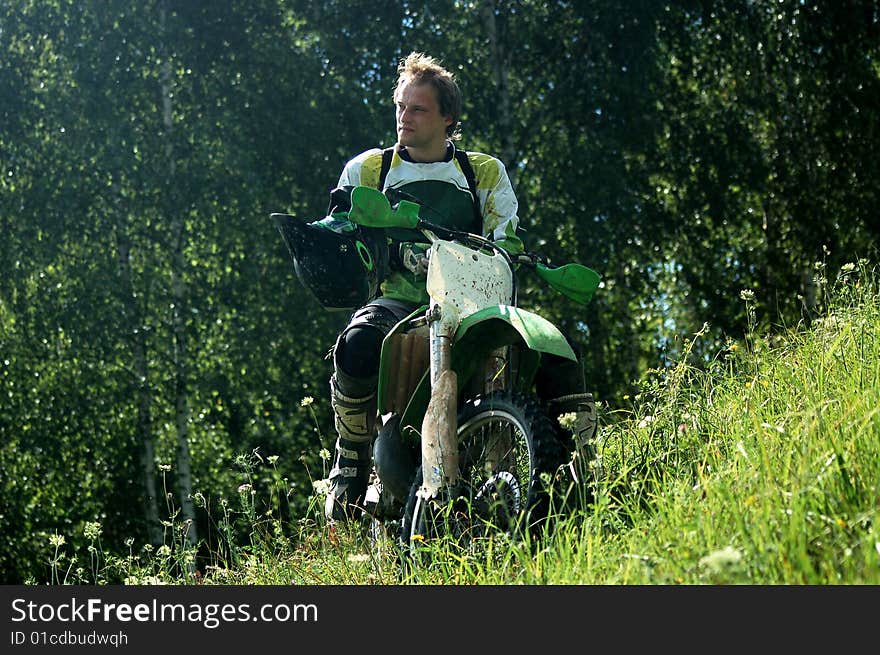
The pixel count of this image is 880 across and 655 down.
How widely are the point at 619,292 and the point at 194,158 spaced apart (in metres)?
4.75

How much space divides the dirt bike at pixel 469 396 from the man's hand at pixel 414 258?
0.07 m

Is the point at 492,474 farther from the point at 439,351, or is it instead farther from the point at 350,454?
the point at 350,454

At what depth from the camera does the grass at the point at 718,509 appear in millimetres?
2824

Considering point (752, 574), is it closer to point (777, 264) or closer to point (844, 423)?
point (844, 423)

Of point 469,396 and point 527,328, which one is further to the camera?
point 469,396

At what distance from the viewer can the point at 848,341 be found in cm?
463

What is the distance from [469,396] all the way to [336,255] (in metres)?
0.84

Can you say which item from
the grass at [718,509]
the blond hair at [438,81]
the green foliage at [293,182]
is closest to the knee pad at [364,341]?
the grass at [718,509]

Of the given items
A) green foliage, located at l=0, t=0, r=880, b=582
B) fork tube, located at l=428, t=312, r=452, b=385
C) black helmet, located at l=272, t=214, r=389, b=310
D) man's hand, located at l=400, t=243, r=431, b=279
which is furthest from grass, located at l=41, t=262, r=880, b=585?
green foliage, located at l=0, t=0, r=880, b=582

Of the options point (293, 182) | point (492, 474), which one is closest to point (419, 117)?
point (492, 474)

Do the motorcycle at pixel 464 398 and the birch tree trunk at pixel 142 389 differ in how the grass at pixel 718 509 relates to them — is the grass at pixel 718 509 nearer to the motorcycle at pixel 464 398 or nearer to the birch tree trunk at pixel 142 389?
the motorcycle at pixel 464 398

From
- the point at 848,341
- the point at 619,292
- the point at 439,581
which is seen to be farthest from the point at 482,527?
the point at 619,292

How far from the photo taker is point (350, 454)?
16.5 ft

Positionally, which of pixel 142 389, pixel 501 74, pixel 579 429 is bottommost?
pixel 579 429
